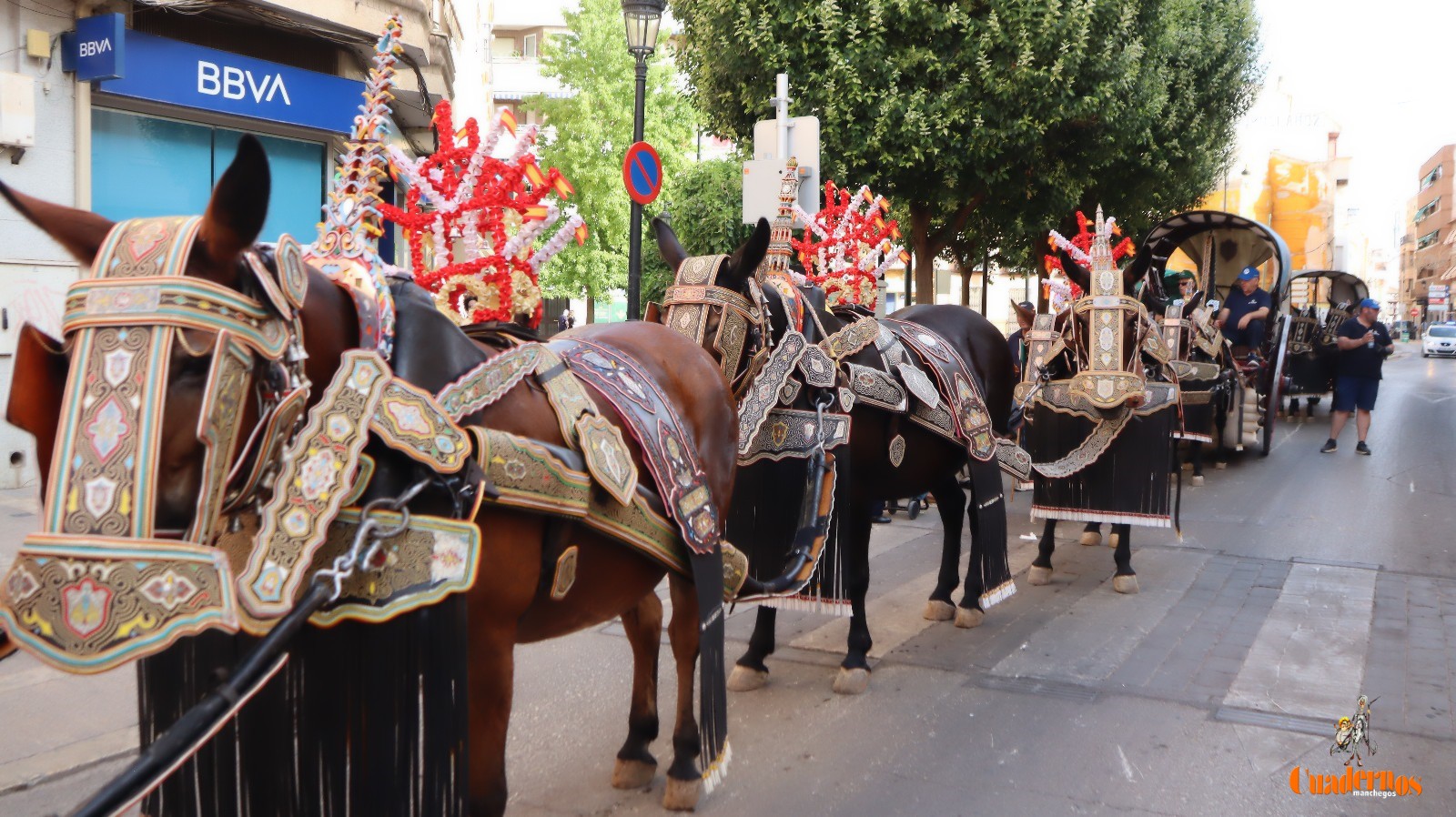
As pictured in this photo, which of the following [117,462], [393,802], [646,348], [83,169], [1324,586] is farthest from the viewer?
[83,169]

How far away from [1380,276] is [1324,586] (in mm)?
144406

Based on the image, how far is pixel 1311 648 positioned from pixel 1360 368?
30.7 feet

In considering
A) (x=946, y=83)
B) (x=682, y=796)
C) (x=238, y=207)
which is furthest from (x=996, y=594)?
(x=946, y=83)

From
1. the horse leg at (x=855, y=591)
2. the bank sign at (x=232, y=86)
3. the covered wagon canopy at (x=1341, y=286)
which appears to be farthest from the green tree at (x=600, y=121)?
the horse leg at (x=855, y=591)

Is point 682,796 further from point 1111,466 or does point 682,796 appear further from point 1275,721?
point 1111,466

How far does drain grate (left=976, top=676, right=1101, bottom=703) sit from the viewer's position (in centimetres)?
507

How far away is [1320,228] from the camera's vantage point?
38969 mm

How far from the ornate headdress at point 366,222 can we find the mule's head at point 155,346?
37cm

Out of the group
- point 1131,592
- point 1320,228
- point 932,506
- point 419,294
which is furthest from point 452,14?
point 1320,228

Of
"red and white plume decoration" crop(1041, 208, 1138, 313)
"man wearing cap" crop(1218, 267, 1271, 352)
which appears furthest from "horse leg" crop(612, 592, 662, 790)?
"man wearing cap" crop(1218, 267, 1271, 352)

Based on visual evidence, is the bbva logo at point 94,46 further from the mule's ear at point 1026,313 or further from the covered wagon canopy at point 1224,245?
the covered wagon canopy at point 1224,245

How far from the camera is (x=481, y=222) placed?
437 cm

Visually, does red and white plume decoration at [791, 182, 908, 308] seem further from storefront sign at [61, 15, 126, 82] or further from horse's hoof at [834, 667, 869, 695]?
storefront sign at [61, 15, 126, 82]

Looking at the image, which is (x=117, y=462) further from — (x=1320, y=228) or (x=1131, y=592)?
(x=1320, y=228)
